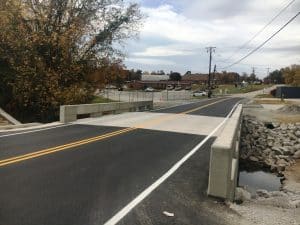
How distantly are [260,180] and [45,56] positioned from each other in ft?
54.5

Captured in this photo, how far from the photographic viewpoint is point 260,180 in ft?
61.1

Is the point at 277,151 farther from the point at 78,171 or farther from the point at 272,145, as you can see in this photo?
the point at 78,171

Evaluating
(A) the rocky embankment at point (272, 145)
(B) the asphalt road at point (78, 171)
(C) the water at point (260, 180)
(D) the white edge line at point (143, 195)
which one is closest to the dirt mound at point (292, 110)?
(A) the rocky embankment at point (272, 145)

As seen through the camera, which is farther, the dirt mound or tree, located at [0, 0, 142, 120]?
the dirt mound

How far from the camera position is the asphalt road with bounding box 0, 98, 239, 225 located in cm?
696

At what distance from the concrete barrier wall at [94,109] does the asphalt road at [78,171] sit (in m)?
3.77

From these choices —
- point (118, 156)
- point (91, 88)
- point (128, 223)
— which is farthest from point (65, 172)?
point (91, 88)

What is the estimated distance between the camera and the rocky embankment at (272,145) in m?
22.7

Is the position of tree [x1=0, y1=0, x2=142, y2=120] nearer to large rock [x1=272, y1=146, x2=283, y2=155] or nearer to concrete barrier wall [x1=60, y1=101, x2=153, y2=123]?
concrete barrier wall [x1=60, y1=101, x2=153, y2=123]

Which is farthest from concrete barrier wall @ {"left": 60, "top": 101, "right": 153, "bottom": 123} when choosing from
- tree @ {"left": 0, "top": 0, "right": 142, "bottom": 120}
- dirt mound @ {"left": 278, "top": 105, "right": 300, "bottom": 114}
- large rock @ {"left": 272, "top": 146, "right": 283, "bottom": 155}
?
dirt mound @ {"left": 278, "top": 105, "right": 300, "bottom": 114}

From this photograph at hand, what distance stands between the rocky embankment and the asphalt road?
6847 mm

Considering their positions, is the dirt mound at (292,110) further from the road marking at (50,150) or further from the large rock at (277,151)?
the road marking at (50,150)

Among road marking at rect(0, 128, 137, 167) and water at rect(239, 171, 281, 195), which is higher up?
road marking at rect(0, 128, 137, 167)

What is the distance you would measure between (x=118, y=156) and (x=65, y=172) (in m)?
2.65
